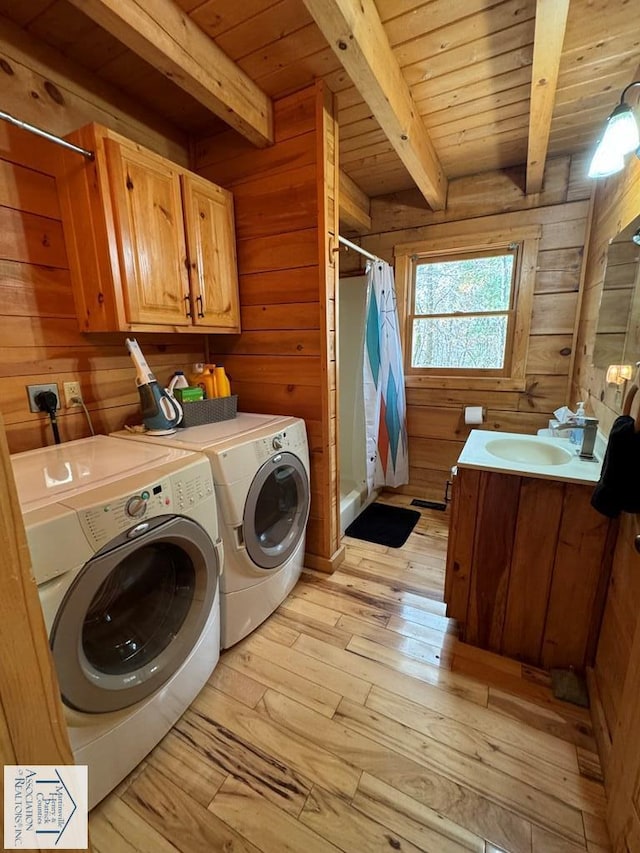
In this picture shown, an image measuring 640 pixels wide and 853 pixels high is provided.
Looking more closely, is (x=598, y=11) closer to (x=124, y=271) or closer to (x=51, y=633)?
(x=124, y=271)

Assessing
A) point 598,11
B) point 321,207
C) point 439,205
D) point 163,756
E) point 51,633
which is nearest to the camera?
point 51,633

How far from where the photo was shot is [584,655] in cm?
140

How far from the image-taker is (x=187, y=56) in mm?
1272

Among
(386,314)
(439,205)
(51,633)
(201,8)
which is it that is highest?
(201,8)

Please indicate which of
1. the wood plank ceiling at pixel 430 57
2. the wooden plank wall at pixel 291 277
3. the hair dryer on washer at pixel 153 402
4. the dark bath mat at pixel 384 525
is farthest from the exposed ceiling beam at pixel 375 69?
the dark bath mat at pixel 384 525

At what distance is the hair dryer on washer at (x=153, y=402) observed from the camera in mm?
1525

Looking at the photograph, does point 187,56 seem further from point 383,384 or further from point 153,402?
point 383,384

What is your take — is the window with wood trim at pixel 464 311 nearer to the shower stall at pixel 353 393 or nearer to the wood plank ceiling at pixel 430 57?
the shower stall at pixel 353 393

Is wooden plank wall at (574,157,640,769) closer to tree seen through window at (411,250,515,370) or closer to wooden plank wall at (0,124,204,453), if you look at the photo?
tree seen through window at (411,250,515,370)

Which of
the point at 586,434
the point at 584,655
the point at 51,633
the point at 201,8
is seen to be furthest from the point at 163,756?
the point at 201,8

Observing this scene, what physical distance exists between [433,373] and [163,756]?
258 centimetres

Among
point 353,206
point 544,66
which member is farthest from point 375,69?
point 353,206

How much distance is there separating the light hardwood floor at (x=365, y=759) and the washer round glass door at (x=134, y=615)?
308mm

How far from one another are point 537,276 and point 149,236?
227cm
